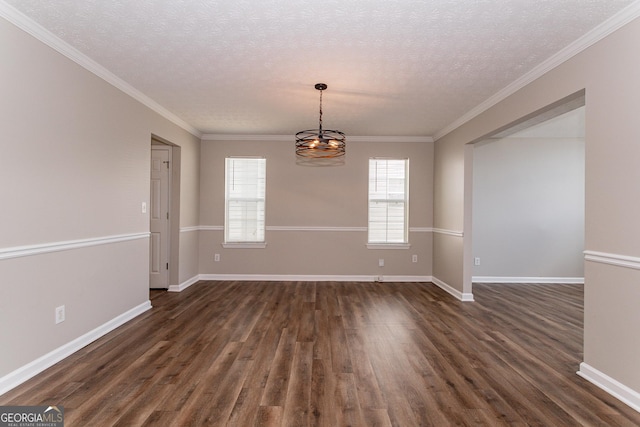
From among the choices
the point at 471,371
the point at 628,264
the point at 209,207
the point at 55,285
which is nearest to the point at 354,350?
the point at 471,371

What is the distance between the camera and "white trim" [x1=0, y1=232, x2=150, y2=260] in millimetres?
2179

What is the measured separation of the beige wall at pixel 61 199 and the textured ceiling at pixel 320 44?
1.09 ft

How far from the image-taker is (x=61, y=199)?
2615mm

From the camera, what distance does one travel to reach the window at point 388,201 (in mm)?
5781

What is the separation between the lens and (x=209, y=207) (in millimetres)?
5664

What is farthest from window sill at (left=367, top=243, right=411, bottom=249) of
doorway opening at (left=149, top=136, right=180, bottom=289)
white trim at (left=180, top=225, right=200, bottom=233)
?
doorway opening at (left=149, top=136, right=180, bottom=289)

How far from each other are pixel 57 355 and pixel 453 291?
15.2ft

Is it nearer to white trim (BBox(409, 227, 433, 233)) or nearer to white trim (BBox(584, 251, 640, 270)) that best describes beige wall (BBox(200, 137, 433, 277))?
white trim (BBox(409, 227, 433, 233))

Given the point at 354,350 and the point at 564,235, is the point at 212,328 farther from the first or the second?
the point at 564,235

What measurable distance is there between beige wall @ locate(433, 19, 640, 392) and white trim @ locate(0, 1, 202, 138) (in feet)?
13.1

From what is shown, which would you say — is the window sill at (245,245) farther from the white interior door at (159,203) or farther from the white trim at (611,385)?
the white trim at (611,385)

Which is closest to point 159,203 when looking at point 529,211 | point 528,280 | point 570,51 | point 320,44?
point 320,44

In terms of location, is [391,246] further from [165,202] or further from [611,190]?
[165,202]

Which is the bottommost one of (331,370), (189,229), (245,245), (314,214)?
(331,370)
